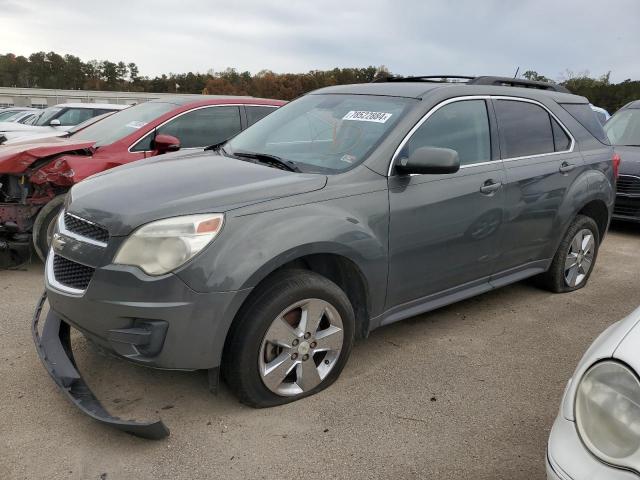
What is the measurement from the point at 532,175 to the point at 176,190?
262cm

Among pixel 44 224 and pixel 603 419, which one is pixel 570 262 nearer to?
pixel 603 419

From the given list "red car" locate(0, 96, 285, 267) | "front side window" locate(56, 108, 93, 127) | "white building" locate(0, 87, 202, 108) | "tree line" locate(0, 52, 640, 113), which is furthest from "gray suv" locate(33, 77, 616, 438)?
"tree line" locate(0, 52, 640, 113)

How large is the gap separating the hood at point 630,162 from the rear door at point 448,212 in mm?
4582

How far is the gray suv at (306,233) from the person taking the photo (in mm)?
2525

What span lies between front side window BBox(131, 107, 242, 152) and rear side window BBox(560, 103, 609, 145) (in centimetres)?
335

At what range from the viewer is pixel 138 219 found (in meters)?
2.57

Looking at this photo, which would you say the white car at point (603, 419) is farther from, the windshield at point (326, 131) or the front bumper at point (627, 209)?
the front bumper at point (627, 209)

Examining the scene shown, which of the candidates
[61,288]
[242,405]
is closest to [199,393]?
[242,405]

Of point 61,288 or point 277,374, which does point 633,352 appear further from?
point 61,288

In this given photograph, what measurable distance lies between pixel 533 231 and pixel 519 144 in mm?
660

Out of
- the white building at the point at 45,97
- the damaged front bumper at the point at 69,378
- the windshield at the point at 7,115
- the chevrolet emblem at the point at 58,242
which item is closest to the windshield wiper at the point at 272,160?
the chevrolet emblem at the point at 58,242

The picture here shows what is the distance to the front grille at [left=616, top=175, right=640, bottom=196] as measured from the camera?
23.9 ft

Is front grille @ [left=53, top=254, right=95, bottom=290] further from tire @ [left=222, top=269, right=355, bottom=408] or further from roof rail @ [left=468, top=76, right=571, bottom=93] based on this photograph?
roof rail @ [left=468, top=76, right=571, bottom=93]

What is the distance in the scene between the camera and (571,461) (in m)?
1.63
